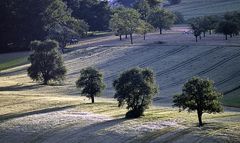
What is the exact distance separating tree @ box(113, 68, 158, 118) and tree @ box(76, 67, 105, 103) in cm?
1477

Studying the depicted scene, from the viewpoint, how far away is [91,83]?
255 feet

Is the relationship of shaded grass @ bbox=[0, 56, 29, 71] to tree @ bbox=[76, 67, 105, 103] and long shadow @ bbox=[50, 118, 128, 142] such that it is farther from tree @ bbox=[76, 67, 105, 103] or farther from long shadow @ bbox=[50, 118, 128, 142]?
long shadow @ bbox=[50, 118, 128, 142]

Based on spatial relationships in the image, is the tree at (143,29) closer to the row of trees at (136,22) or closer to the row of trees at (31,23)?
the row of trees at (136,22)

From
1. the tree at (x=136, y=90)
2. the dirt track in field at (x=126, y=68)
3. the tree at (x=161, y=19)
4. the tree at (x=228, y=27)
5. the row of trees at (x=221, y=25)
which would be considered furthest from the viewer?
the tree at (x=161, y=19)

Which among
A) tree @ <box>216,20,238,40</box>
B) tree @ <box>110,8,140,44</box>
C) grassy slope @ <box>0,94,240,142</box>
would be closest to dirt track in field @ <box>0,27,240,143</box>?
grassy slope @ <box>0,94,240,142</box>

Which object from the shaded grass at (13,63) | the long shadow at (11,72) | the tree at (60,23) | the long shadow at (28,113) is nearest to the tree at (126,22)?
the tree at (60,23)

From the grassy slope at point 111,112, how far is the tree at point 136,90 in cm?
168

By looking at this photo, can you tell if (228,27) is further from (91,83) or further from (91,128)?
(91,128)

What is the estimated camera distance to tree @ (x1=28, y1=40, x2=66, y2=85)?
363 feet

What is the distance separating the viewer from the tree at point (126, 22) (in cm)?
15588

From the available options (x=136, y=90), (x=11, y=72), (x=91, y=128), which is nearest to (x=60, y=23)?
(x=11, y=72)

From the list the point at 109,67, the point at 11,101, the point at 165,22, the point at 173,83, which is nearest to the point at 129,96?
the point at 11,101

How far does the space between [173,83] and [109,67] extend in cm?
2847

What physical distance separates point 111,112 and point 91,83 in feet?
40.0
